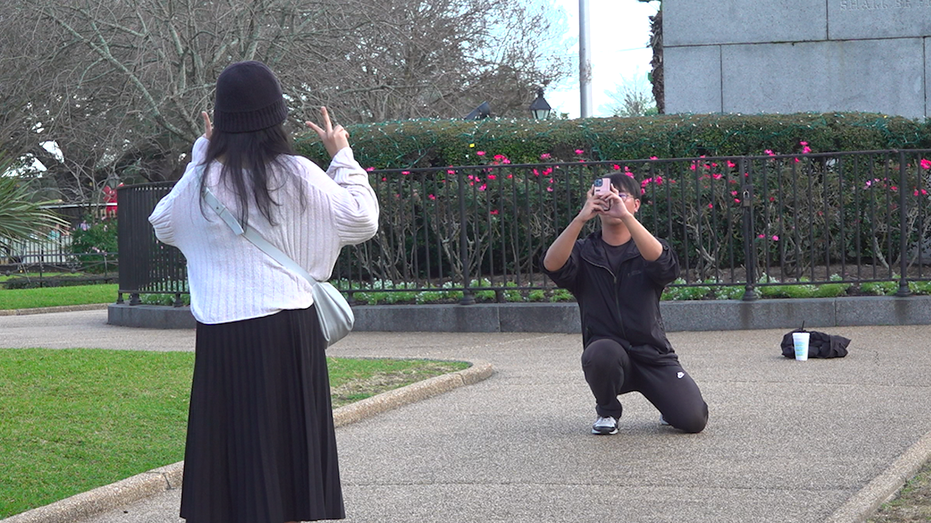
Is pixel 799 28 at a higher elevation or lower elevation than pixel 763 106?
higher

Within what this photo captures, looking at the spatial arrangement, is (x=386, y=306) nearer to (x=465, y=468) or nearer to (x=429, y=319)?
(x=429, y=319)

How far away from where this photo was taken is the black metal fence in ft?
35.1

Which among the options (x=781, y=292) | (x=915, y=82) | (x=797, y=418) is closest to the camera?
(x=797, y=418)

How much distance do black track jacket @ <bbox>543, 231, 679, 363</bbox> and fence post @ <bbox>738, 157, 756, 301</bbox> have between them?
15.8 ft

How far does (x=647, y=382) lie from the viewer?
594 centimetres

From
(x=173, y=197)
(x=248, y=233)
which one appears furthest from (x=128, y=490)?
(x=248, y=233)

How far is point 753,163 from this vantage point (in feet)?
35.8

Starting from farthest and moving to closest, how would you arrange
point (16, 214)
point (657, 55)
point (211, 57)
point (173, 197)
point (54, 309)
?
point (657, 55)
point (211, 57)
point (16, 214)
point (54, 309)
point (173, 197)

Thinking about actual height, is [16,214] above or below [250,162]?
above

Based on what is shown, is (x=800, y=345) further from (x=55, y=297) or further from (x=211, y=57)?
(x=211, y=57)

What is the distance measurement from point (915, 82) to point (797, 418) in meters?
9.72

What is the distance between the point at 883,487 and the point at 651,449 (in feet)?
4.24

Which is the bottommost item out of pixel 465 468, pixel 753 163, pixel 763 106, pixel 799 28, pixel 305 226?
pixel 465 468

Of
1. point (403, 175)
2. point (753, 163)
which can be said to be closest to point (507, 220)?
point (403, 175)
